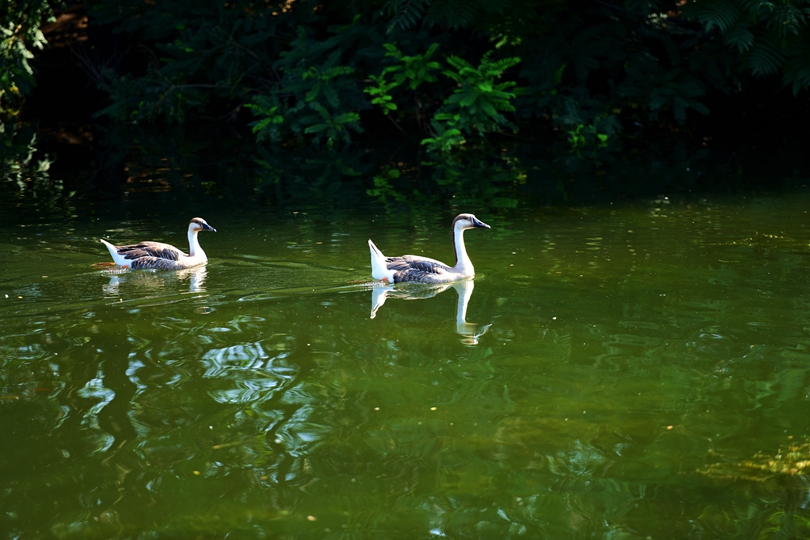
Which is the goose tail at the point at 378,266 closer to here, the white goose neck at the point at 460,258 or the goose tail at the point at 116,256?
the white goose neck at the point at 460,258

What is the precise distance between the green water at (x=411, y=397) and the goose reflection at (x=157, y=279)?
50 mm

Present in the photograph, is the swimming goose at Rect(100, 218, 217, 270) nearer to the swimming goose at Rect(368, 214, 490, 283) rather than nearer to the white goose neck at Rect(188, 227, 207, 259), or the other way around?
the white goose neck at Rect(188, 227, 207, 259)

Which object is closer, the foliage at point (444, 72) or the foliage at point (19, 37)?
the foliage at point (444, 72)

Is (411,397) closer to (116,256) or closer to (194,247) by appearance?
(194,247)

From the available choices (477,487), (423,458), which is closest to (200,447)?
(423,458)

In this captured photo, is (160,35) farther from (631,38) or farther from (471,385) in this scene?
(471,385)

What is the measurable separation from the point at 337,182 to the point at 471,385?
11.9 meters

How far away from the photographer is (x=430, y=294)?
10.3 meters

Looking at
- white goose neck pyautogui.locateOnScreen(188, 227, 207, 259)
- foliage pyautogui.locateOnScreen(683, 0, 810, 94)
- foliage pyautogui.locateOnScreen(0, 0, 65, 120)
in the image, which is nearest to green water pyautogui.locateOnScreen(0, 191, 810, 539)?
white goose neck pyautogui.locateOnScreen(188, 227, 207, 259)

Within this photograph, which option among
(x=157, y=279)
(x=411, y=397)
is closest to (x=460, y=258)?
(x=157, y=279)

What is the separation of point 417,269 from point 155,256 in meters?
3.34

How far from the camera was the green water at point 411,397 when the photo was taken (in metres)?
5.22

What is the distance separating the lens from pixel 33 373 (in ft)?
24.2

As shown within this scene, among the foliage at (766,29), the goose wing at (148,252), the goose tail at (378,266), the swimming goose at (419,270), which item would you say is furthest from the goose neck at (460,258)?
the foliage at (766,29)
